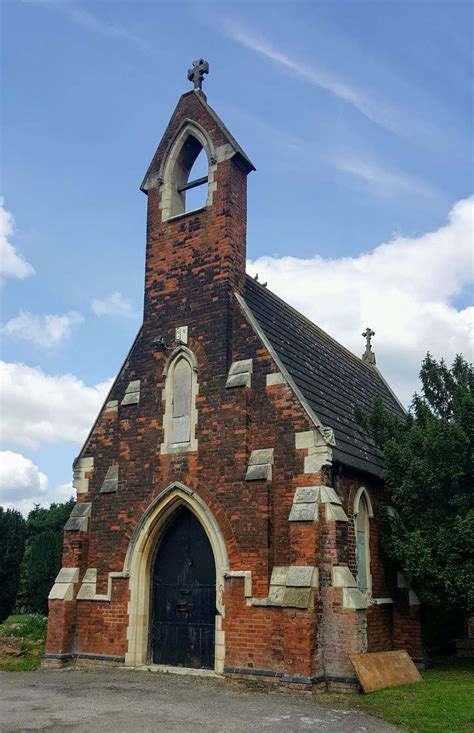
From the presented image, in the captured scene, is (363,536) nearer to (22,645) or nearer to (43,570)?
(22,645)

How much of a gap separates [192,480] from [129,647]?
3726mm

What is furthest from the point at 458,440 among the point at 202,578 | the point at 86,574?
the point at 86,574

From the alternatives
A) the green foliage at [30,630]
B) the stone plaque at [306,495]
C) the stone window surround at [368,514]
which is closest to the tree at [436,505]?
the stone window surround at [368,514]

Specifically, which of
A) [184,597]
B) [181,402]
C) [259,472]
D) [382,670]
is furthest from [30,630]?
[382,670]

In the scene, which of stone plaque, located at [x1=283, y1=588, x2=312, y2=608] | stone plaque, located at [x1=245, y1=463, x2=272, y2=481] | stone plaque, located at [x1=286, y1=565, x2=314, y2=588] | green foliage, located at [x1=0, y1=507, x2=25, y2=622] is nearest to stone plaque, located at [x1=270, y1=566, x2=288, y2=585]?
stone plaque, located at [x1=286, y1=565, x2=314, y2=588]

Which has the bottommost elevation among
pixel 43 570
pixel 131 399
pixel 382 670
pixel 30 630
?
pixel 382 670

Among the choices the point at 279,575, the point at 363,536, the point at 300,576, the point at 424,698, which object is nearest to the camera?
the point at 424,698

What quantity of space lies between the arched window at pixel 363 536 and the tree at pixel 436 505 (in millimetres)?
448

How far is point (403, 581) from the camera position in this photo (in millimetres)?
A: 15820

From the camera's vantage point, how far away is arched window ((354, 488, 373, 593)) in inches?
586

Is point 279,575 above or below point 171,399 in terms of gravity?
below

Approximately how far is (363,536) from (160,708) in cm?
630

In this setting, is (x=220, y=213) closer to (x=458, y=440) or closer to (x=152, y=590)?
(x=458, y=440)

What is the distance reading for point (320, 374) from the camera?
17.4 meters
